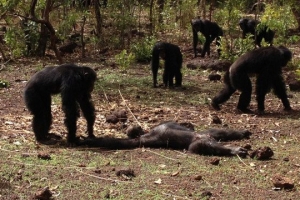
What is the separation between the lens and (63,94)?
26.0 feet

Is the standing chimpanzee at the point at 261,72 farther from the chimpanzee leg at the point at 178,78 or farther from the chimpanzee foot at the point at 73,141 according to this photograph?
the chimpanzee foot at the point at 73,141

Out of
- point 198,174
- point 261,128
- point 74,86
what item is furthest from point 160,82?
point 198,174

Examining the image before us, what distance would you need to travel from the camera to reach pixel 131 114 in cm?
1036

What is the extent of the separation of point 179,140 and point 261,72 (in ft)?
10.7

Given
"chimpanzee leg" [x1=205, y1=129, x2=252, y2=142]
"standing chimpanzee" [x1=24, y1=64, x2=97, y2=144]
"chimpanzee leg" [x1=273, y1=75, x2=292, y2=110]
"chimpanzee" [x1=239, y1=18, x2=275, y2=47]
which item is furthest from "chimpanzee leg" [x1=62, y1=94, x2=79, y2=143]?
"chimpanzee" [x1=239, y1=18, x2=275, y2=47]

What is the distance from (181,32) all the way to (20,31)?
6635 mm

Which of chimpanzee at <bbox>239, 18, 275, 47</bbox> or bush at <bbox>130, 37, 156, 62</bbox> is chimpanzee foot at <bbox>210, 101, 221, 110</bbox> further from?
chimpanzee at <bbox>239, 18, 275, 47</bbox>

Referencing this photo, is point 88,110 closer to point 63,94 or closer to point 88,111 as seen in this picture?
point 88,111

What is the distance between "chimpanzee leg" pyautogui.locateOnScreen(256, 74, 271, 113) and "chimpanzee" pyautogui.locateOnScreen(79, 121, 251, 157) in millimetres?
2227

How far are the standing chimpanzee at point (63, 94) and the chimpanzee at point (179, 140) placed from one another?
0.51 m

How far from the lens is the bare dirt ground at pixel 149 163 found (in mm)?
6188

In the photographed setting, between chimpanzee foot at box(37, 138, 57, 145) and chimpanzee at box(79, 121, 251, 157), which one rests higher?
chimpanzee at box(79, 121, 251, 157)

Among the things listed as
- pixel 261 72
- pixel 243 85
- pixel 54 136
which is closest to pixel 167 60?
pixel 243 85

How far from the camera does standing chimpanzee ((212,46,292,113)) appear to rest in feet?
34.0
